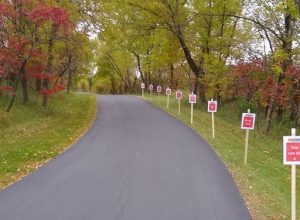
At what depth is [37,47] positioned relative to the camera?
22016mm

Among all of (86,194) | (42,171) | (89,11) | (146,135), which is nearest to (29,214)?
(86,194)

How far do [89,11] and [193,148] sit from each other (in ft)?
55.2

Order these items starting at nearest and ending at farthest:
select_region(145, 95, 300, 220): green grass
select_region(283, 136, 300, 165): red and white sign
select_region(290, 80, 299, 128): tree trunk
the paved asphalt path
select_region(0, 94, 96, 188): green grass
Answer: select_region(283, 136, 300, 165): red and white sign → the paved asphalt path → select_region(145, 95, 300, 220): green grass → select_region(0, 94, 96, 188): green grass → select_region(290, 80, 299, 128): tree trunk

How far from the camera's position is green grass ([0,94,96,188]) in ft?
38.8

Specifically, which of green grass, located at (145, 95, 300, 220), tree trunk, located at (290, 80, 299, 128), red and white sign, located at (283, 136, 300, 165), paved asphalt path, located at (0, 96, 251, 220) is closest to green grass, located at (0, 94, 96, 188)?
paved asphalt path, located at (0, 96, 251, 220)

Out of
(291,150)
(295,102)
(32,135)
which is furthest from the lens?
(295,102)

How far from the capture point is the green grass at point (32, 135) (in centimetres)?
1183

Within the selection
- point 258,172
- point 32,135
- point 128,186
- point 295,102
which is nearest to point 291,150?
point 128,186

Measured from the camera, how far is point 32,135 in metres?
16.5

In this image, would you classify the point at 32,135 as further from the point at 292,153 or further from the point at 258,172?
the point at 292,153

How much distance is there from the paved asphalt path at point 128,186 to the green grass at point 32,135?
1.79ft

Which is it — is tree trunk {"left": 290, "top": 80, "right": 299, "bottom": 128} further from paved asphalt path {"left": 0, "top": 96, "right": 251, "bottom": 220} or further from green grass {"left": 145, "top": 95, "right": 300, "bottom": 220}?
paved asphalt path {"left": 0, "top": 96, "right": 251, "bottom": 220}

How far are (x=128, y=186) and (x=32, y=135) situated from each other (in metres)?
7.91

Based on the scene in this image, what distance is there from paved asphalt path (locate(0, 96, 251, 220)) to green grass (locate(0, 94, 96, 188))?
545 mm
